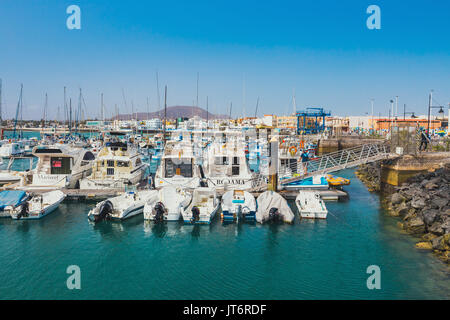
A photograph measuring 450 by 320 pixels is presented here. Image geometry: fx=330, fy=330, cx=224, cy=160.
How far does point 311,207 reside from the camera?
69.3ft

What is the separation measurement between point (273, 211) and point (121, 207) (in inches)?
373

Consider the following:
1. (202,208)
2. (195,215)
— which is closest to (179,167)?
(202,208)

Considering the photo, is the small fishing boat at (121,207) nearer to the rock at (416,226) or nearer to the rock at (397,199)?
the rock at (416,226)

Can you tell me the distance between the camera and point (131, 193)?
22.0 meters

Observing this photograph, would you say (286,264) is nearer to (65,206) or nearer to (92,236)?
(92,236)

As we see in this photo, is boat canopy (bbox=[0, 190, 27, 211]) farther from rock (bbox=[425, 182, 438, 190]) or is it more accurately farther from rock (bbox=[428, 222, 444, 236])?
rock (bbox=[425, 182, 438, 190])

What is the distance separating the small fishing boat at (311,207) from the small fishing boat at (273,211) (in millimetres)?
1301

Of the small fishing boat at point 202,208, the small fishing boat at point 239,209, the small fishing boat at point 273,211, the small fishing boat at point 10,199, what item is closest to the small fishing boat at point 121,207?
the small fishing boat at point 202,208

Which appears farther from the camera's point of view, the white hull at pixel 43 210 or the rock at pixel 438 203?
the white hull at pixel 43 210

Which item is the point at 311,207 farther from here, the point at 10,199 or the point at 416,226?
Result: the point at 10,199

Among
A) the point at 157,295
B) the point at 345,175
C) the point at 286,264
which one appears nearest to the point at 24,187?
the point at 157,295

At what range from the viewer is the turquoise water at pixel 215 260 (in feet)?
40.8

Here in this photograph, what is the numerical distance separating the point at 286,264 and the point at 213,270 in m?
3.31
